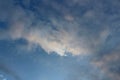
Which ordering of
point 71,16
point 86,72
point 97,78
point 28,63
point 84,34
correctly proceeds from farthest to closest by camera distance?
point 97,78 → point 86,72 → point 28,63 → point 84,34 → point 71,16

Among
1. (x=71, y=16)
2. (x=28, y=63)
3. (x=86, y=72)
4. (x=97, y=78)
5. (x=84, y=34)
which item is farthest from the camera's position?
(x=97, y=78)

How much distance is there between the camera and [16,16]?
649 inches

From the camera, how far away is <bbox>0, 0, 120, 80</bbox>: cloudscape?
1619cm

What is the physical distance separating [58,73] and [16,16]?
888cm

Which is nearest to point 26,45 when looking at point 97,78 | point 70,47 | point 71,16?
point 70,47

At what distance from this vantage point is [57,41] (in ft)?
62.2

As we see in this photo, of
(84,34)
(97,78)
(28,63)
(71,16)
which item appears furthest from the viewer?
(97,78)

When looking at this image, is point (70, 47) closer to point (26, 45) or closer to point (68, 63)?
point (68, 63)

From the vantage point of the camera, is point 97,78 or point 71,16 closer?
point 71,16

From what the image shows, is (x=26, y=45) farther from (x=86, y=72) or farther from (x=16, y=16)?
(x=86, y=72)

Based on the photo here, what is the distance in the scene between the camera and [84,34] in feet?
60.6

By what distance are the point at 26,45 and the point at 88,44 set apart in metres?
6.35

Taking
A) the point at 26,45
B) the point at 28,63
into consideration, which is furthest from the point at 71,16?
the point at 28,63

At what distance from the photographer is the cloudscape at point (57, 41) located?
16188 millimetres
